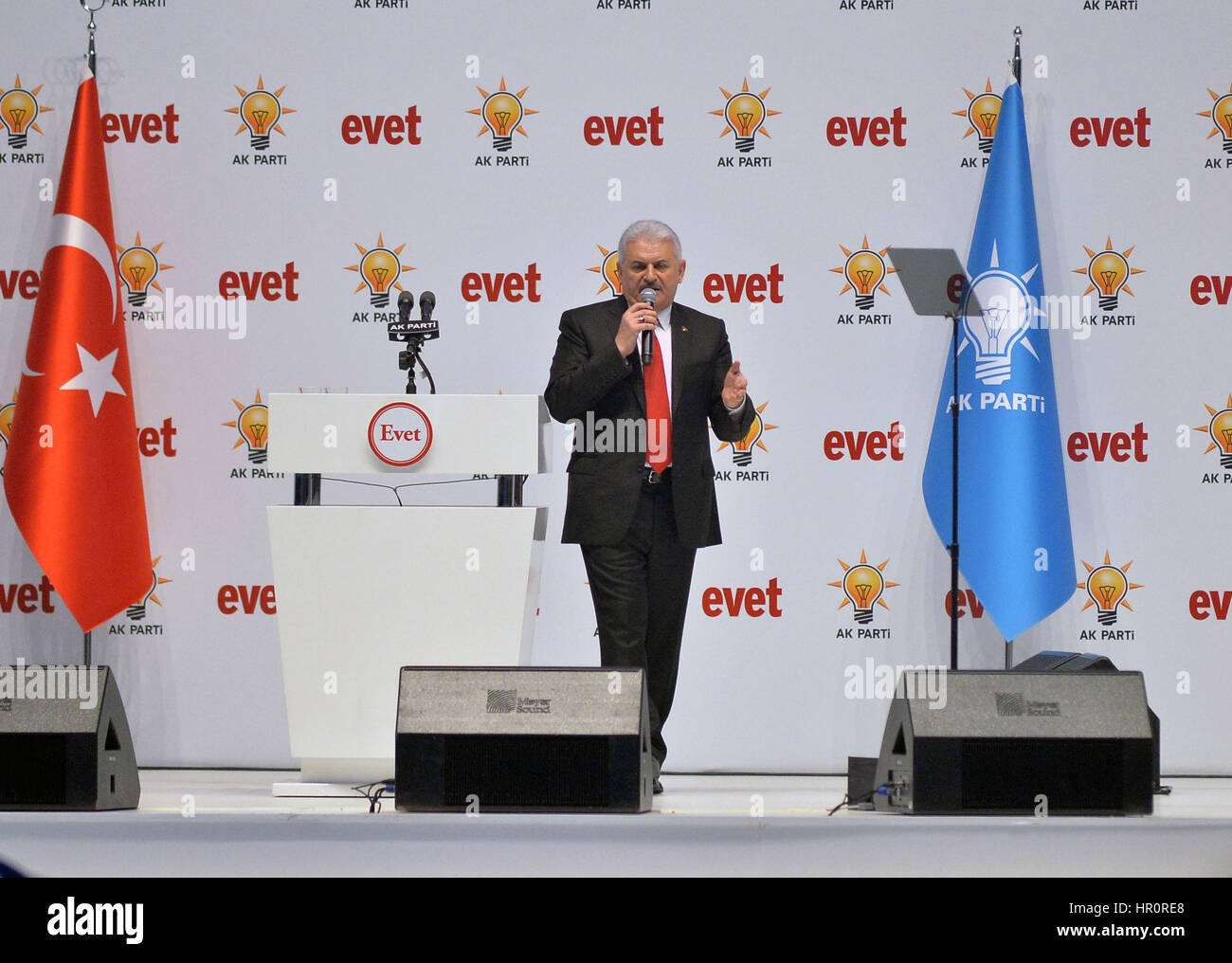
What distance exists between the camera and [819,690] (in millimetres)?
4801

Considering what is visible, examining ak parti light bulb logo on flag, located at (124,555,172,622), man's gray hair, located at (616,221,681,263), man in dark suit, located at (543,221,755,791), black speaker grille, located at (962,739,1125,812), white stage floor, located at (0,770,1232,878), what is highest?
man's gray hair, located at (616,221,681,263)

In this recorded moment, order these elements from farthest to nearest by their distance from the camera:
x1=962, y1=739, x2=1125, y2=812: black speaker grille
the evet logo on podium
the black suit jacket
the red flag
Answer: the red flag, the black suit jacket, the evet logo on podium, x1=962, y1=739, x2=1125, y2=812: black speaker grille

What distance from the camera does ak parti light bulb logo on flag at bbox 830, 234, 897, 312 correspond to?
15.7ft

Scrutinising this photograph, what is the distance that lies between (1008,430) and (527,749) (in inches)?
91.3

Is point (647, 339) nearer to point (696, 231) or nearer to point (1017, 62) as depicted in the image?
point (696, 231)

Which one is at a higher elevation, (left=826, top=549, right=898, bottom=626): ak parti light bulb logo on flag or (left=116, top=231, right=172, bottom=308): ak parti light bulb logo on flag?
(left=116, top=231, right=172, bottom=308): ak parti light bulb logo on flag

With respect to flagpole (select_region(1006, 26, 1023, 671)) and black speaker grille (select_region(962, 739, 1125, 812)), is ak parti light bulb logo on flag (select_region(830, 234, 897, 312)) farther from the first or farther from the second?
black speaker grille (select_region(962, 739, 1125, 812))

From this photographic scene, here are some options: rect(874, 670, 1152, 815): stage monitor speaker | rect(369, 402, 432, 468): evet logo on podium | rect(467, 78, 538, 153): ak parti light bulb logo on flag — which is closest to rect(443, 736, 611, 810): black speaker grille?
rect(874, 670, 1152, 815): stage monitor speaker

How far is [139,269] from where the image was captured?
481 centimetres

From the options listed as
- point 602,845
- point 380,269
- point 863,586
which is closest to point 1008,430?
point 863,586

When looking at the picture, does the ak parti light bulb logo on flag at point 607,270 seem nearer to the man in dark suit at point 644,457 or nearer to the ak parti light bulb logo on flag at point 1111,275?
the man in dark suit at point 644,457

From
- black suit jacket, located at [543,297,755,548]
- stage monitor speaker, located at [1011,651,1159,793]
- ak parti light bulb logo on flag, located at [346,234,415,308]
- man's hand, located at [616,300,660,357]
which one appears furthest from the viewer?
ak parti light bulb logo on flag, located at [346,234,415,308]

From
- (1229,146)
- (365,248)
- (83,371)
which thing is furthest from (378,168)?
(1229,146)
